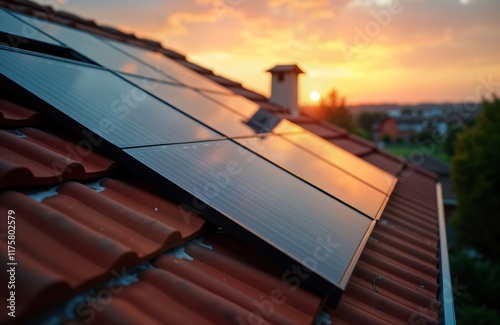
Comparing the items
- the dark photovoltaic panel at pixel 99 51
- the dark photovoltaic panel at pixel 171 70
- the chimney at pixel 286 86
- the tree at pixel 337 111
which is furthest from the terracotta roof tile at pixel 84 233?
the tree at pixel 337 111

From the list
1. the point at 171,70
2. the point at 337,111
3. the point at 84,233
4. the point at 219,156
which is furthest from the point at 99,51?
the point at 337,111

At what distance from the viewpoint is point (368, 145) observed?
28.0 feet

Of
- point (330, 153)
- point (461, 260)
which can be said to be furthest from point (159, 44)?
point (461, 260)

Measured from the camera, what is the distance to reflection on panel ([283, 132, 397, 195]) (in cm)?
459

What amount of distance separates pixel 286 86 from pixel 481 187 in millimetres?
Result: 19479

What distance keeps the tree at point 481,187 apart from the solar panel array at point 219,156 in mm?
22691

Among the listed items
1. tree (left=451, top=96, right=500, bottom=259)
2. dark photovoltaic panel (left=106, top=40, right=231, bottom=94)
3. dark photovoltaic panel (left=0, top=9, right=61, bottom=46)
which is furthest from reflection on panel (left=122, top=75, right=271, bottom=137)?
tree (left=451, top=96, right=500, bottom=259)

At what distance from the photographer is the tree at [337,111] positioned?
176 ft

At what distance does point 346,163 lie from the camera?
4961 millimetres

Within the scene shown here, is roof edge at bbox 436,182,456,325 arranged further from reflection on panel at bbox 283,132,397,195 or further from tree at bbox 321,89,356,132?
tree at bbox 321,89,356,132

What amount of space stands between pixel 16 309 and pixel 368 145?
806 centimetres

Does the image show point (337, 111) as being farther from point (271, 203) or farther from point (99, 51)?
point (271, 203)

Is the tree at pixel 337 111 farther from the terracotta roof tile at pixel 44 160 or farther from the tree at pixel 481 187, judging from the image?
the terracotta roof tile at pixel 44 160

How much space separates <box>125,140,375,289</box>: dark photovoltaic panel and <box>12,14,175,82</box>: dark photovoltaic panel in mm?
2032
